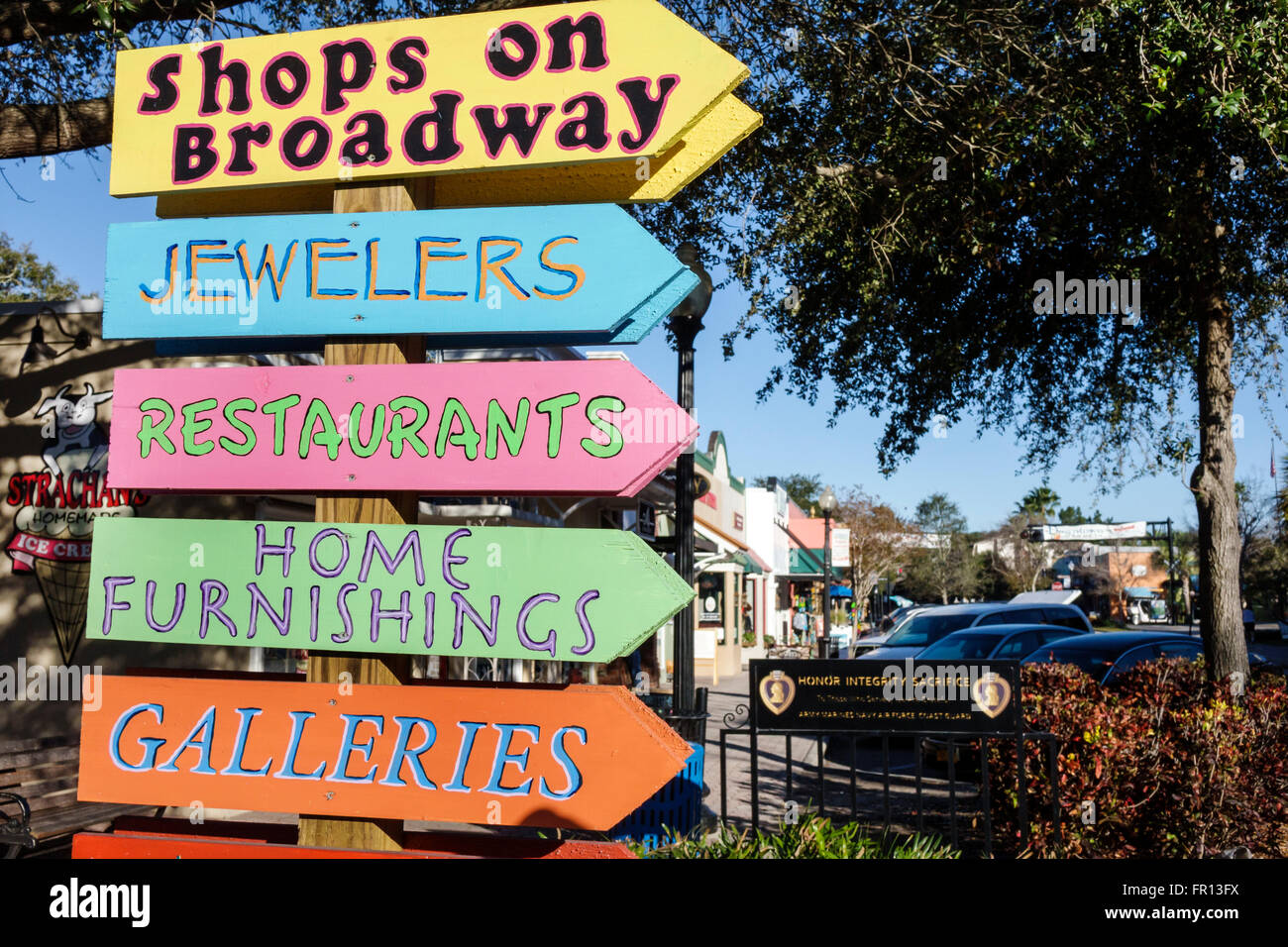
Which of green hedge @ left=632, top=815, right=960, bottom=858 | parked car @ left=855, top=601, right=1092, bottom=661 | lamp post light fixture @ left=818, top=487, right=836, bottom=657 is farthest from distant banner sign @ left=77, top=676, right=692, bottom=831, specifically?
lamp post light fixture @ left=818, top=487, right=836, bottom=657

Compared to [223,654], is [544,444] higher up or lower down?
higher up

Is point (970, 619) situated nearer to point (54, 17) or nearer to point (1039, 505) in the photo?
point (54, 17)

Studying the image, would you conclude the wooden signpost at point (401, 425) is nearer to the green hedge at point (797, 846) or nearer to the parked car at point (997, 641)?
the green hedge at point (797, 846)

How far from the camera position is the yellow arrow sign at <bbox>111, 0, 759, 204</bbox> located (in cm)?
306

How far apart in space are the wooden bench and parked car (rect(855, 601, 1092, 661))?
11.7 m

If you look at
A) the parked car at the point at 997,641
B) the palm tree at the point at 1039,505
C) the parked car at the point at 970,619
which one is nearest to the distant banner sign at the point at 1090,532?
the palm tree at the point at 1039,505

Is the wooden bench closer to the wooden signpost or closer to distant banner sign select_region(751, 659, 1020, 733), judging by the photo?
the wooden signpost

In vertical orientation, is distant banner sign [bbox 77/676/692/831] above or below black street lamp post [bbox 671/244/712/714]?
below

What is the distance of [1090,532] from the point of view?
6788cm

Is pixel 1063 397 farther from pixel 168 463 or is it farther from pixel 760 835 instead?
pixel 168 463

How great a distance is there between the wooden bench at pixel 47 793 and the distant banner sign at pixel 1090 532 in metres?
64.7

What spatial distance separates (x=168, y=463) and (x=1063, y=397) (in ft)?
32.4

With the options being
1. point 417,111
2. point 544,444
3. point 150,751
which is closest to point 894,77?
point 417,111
